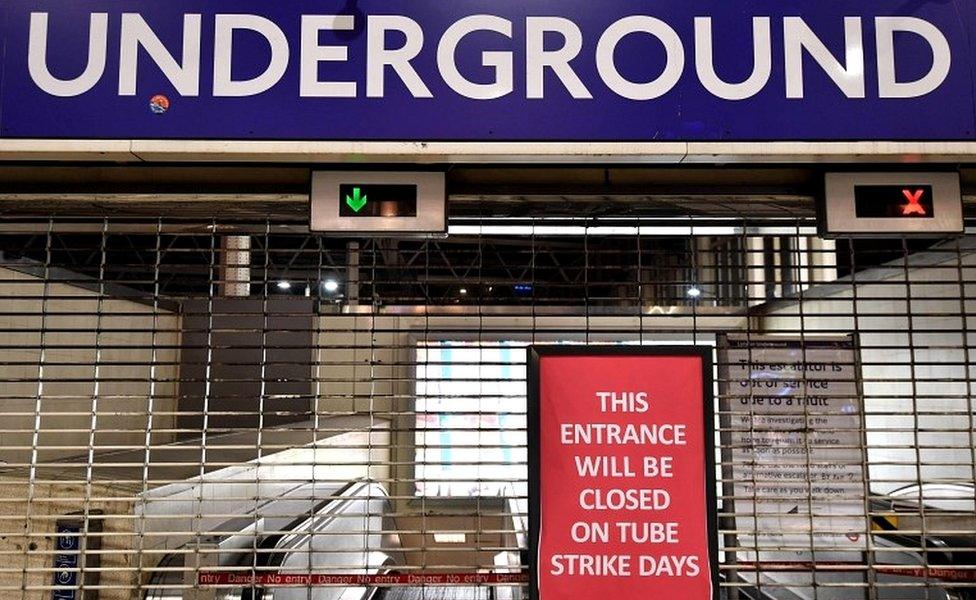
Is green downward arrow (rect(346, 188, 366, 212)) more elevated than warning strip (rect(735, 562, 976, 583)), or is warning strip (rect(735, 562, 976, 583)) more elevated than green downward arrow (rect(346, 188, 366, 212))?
green downward arrow (rect(346, 188, 366, 212))

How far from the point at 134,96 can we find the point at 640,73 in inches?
71.4

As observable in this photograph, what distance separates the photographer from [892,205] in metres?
2.88

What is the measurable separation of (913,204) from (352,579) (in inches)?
96.4

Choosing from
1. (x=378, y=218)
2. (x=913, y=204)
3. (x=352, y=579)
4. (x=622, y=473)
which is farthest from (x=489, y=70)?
(x=352, y=579)

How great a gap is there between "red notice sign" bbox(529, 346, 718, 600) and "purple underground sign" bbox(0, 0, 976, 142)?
0.83 metres

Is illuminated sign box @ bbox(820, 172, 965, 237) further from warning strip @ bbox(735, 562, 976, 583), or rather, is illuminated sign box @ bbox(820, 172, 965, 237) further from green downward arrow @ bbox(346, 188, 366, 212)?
green downward arrow @ bbox(346, 188, 366, 212)

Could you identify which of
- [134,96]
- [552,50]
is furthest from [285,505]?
[552,50]

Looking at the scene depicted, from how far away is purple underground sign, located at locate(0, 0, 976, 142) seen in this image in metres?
2.80

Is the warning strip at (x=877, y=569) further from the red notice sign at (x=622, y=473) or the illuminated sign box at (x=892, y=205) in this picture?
the illuminated sign box at (x=892, y=205)

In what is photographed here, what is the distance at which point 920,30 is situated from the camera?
283cm

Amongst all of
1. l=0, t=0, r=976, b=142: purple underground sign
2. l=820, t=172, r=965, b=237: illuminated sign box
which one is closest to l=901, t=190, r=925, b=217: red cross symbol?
l=820, t=172, r=965, b=237: illuminated sign box

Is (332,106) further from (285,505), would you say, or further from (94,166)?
(285,505)

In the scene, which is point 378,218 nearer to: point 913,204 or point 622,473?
point 622,473

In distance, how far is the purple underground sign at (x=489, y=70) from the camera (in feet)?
9.18
